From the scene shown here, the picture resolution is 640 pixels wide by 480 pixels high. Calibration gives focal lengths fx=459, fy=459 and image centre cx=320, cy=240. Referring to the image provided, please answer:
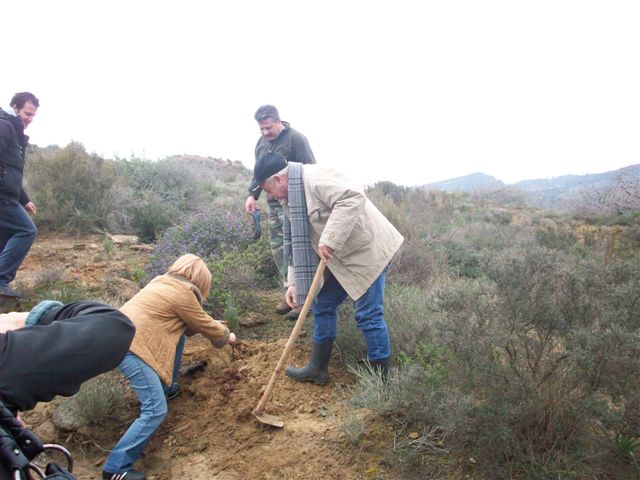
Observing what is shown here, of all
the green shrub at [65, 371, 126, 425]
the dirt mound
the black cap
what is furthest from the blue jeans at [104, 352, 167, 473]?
the black cap

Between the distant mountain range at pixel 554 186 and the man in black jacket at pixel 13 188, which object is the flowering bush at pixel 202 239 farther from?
the distant mountain range at pixel 554 186

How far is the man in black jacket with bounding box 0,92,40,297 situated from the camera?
4340mm

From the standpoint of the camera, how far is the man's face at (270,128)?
4.66 metres

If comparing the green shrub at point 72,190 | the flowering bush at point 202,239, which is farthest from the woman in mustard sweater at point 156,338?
the green shrub at point 72,190

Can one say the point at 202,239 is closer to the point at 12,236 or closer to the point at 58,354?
the point at 12,236

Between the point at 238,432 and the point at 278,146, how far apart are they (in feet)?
9.19

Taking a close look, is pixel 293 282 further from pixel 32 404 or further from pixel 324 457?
pixel 32 404

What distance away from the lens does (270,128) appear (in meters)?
4.69

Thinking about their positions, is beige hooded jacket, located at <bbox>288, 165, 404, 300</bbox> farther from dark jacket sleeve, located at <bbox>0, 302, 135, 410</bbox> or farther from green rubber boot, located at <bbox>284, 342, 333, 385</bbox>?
dark jacket sleeve, located at <bbox>0, 302, 135, 410</bbox>

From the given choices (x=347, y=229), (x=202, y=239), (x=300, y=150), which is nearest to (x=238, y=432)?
(x=347, y=229)

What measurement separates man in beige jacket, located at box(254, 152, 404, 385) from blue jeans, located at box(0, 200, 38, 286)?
2.76 metres

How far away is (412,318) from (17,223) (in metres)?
3.92

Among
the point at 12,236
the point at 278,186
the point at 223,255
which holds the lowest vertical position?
the point at 223,255

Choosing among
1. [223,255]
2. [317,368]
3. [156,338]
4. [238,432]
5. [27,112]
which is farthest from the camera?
[223,255]
